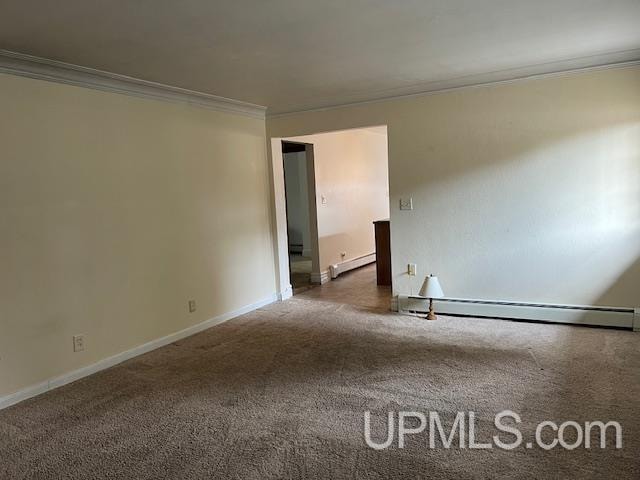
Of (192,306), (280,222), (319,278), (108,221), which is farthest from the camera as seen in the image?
(319,278)

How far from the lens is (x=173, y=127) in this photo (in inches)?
161

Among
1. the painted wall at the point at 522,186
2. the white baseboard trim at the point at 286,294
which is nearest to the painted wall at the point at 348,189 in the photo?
the white baseboard trim at the point at 286,294

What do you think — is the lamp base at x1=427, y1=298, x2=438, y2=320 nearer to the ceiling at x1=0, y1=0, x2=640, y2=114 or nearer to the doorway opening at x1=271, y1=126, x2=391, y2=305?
the doorway opening at x1=271, y1=126, x2=391, y2=305

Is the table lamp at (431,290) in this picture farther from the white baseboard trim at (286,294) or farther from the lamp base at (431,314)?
the white baseboard trim at (286,294)

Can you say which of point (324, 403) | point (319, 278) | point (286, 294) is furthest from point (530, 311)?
point (319, 278)

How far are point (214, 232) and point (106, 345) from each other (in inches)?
58.3

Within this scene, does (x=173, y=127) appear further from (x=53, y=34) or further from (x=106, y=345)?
(x=106, y=345)

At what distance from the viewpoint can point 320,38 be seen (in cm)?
280

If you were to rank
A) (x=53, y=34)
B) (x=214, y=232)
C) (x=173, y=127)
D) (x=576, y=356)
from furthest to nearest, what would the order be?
(x=214, y=232) < (x=173, y=127) < (x=576, y=356) < (x=53, y=34)

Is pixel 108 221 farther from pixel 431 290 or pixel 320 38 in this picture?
pixel 431 290

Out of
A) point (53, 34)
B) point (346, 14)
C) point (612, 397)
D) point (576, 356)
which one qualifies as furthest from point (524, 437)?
point (53, 34)

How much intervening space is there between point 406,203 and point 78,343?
124 inches

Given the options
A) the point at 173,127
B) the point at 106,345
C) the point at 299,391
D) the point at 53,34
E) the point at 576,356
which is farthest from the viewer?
the point at 173,127

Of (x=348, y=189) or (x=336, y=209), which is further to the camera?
(x=348, y=189)
